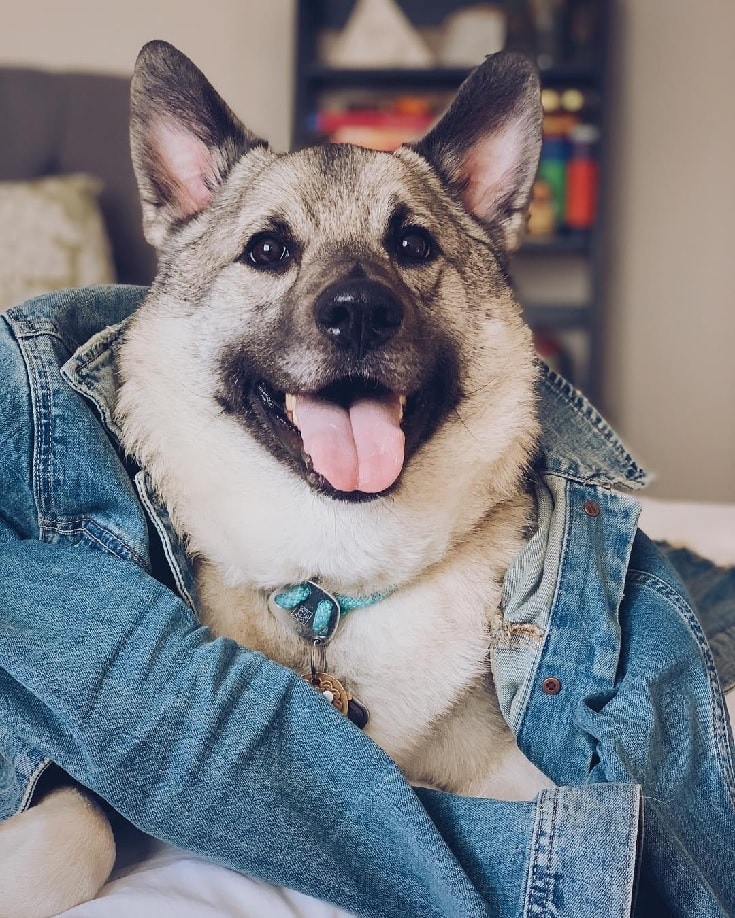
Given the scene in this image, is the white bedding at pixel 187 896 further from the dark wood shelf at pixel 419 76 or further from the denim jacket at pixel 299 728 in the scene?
the dark wood shelf at pixel 419 76

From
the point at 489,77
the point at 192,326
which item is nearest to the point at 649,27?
the point at 489,77

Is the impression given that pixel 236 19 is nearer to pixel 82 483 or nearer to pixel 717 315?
pixel 717 315

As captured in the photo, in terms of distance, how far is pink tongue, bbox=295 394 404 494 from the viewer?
1.20 m

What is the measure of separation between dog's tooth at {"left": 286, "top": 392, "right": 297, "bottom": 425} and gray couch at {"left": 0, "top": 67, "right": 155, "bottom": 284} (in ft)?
6.80

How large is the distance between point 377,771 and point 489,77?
3.36 feet

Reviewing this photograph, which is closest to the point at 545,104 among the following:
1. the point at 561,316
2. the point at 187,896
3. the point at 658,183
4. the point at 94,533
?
the point at 658,183

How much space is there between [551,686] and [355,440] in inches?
16.2

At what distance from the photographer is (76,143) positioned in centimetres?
321

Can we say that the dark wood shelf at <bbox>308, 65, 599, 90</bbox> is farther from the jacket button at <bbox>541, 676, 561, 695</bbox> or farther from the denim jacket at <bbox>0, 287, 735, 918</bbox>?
the jacket button at <bbox>541, 676, 561, 695</bbox>

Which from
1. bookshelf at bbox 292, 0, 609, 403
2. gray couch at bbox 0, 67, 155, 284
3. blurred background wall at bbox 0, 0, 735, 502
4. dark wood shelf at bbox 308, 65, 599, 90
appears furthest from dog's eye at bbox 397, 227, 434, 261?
blurred background wall at bbox 0, 0, 735, 502

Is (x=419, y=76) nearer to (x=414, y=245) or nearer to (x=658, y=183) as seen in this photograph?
(x=658, y=183)

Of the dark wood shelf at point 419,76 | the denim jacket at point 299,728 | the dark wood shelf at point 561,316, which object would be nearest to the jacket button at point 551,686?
the denim jacket at point 299,728

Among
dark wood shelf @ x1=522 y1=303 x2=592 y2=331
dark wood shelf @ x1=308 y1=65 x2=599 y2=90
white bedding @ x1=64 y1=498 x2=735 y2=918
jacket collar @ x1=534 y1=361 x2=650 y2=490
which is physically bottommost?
white bedding @ x1=64 y1=498 x2=735 y2=918

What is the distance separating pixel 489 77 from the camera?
1419 mm
